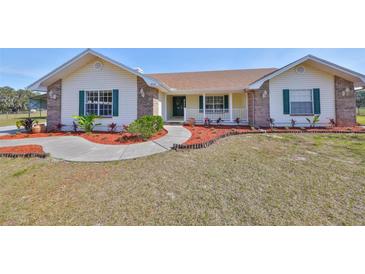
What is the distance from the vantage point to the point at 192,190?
407 centimetres

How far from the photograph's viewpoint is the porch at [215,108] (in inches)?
562

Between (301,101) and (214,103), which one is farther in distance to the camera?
(214,103)

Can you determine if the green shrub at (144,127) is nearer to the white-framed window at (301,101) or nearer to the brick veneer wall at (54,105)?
the brick veneer wall at (54,105)

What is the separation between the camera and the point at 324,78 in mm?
12172

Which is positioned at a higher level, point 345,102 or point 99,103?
point 99,103

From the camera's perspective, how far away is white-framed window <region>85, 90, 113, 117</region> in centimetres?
1270

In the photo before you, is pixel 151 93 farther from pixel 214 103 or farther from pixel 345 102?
pixel 345 102

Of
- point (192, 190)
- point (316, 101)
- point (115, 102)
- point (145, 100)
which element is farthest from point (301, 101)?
point (115, 102)

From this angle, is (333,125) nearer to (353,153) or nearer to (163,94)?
(353,153)

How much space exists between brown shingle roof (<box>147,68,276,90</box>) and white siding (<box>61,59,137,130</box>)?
4.55 meters

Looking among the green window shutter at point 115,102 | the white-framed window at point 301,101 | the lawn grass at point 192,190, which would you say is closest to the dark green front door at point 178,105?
the green window shutter at point 115,102

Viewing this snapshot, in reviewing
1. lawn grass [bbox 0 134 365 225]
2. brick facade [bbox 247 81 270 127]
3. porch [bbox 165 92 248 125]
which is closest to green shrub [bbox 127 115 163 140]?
lawn grass [bbox 0 134 365 225]

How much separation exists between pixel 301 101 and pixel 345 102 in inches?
98.6
